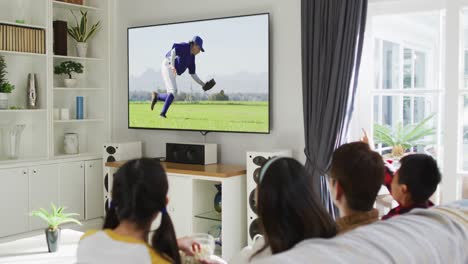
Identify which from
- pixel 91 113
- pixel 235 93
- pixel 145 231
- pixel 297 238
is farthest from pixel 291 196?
pixel 91 113

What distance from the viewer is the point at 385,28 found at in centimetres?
450

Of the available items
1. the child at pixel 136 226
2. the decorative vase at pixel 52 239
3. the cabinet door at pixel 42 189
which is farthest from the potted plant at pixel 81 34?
the child at pixel 136 226

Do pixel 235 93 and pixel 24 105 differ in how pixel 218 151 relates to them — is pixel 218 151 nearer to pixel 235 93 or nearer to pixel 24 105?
pixel 235 93

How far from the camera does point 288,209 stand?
5.36 feet

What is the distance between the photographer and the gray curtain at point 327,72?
441cm

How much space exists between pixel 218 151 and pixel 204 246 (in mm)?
3317

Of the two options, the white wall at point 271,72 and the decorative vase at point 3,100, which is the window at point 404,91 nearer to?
the white wall at point 271,72

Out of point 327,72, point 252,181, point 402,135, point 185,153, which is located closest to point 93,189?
point 185,153

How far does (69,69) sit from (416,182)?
4.42m

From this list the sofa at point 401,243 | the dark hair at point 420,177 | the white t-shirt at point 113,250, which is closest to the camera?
the sofa at point 401,243

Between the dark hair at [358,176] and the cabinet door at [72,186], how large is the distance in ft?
13.4

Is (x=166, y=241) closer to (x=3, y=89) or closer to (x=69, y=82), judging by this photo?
(x=3, y=89)

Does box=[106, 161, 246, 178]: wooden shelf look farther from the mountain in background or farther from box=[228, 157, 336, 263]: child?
box=[228, 157, 336, 263]: child

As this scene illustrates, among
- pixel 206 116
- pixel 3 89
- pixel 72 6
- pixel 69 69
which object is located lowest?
pixel 206 116
